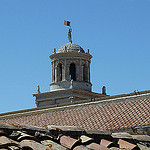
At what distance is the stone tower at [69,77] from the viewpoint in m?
32.1

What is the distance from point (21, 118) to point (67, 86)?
11.9 m

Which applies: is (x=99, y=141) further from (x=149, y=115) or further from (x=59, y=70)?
(x=59, y=70)

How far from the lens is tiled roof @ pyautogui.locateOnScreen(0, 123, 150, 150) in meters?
4.77

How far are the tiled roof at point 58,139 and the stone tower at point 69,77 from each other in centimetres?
2511

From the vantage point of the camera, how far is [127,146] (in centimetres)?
597

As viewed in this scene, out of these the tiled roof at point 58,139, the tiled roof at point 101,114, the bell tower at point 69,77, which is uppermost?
the bell tower at point 69,77

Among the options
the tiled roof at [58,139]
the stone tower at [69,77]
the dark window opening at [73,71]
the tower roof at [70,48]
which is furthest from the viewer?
the dark window opening at [73,71]

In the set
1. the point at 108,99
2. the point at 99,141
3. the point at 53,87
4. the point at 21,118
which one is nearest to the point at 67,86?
the point at 53,87

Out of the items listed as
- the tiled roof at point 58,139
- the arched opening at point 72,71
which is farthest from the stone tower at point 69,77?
the tiled roof at point 58,139

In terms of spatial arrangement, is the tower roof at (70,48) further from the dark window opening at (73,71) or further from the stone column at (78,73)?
the stone column at (78,73)

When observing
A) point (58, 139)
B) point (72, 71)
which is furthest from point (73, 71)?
point (58, 139)

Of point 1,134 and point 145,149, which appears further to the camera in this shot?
point 145,149

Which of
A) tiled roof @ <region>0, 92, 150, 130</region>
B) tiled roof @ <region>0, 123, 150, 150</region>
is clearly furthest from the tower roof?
tiled roof @ <region>0, 123, 150, 150</region>

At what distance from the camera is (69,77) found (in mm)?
32344
